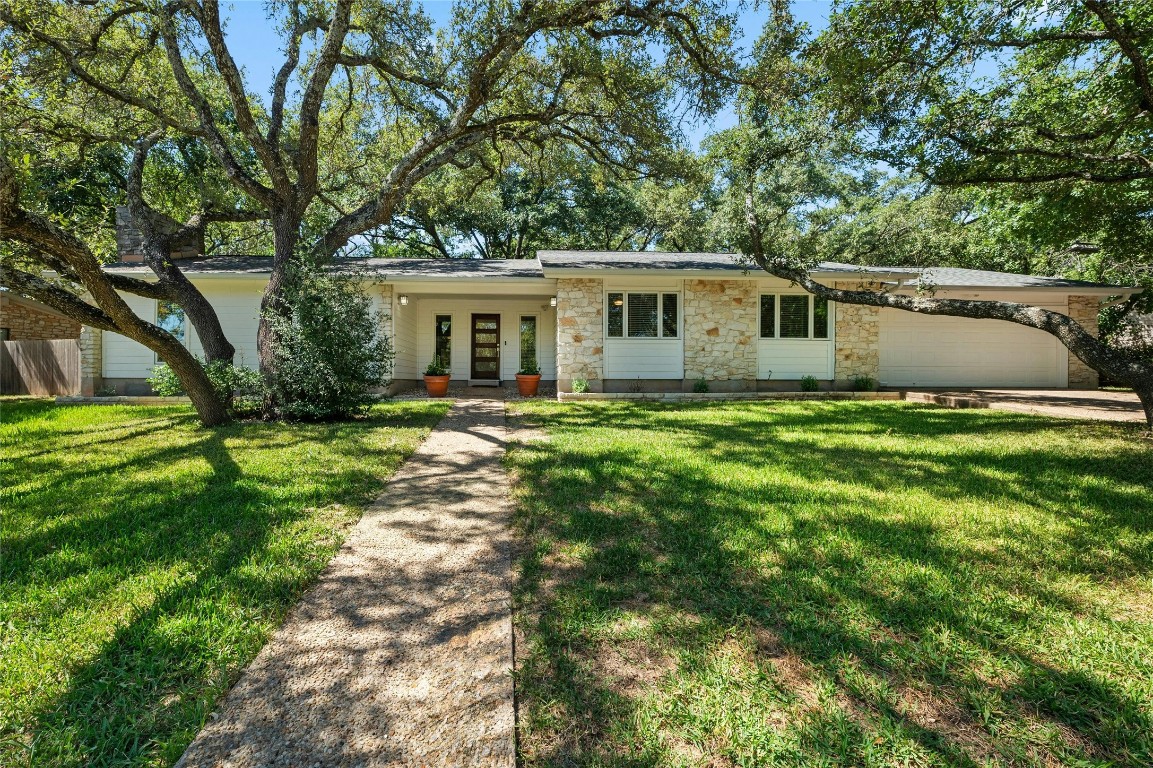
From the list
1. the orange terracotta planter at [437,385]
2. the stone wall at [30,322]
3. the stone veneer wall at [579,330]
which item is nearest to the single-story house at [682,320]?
the stone veneer wall at [579,330]

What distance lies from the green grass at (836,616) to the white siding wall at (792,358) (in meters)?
7.06

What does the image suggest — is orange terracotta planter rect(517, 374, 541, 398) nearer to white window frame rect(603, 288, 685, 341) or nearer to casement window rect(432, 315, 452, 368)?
white window frame rect(603, 288, 685, 341)

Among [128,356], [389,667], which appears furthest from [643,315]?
[128,356]

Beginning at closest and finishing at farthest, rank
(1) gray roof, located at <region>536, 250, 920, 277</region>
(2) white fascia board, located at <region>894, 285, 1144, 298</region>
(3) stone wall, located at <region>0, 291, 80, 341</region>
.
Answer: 1. (1) gray roof, located at <region>536, 250, 920, 277</region>
2. (2) white fascia board, located at <region>894, 285, 1144, 298</region>
3. (3) stone wall, located at <region>0, 291, 80, 341</region>

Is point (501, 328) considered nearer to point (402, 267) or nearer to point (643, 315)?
point (402, 267)

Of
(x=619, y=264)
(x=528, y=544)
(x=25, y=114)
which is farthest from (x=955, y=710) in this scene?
(x=25, y=114)

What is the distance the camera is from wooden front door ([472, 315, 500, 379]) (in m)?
14.2

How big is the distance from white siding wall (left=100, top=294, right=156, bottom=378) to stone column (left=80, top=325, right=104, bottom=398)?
0.13 metres

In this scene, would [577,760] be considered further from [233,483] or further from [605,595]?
[233,483]

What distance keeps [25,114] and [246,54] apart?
372 cm

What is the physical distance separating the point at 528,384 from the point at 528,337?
2.57 meters

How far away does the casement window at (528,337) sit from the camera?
14.1 metres

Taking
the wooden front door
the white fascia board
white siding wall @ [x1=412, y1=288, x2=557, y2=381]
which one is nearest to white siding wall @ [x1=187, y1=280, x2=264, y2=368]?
white siding wall @ [x1=412, y1=288, x2=557, y2=381]

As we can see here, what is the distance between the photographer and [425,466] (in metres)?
4.98
